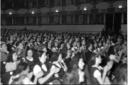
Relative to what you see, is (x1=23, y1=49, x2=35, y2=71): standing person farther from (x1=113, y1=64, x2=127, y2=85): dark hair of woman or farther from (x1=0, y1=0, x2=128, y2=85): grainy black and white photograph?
(x1=113, y1=64, x2=127, y2=85): dark hair of woman

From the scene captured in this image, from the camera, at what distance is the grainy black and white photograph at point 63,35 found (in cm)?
544

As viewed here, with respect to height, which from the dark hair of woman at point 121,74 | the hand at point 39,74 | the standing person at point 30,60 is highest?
the standing person at point 30,60

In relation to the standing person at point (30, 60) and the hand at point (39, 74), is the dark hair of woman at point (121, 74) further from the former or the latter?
the standing person at point (30, 60)

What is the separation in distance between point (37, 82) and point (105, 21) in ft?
83.3

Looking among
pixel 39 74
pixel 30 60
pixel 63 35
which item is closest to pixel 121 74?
pixel 39 74

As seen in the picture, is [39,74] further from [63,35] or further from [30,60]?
[63,35]

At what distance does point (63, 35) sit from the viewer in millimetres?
21625

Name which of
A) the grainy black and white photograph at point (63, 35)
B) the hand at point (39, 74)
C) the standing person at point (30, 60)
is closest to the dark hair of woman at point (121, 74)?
the grainy black and white photograph at point (63, 35)

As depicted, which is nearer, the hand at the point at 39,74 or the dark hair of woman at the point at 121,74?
the hand at the point at 39,74

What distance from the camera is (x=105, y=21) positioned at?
3006 centimetres

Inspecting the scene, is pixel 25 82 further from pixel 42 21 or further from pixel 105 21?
pixel 42 21

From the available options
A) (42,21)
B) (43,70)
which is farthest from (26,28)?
(43,70)

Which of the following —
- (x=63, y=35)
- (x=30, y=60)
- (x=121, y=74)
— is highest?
(x=30, y=60)

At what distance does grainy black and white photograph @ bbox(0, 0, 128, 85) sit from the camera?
5443 mm
